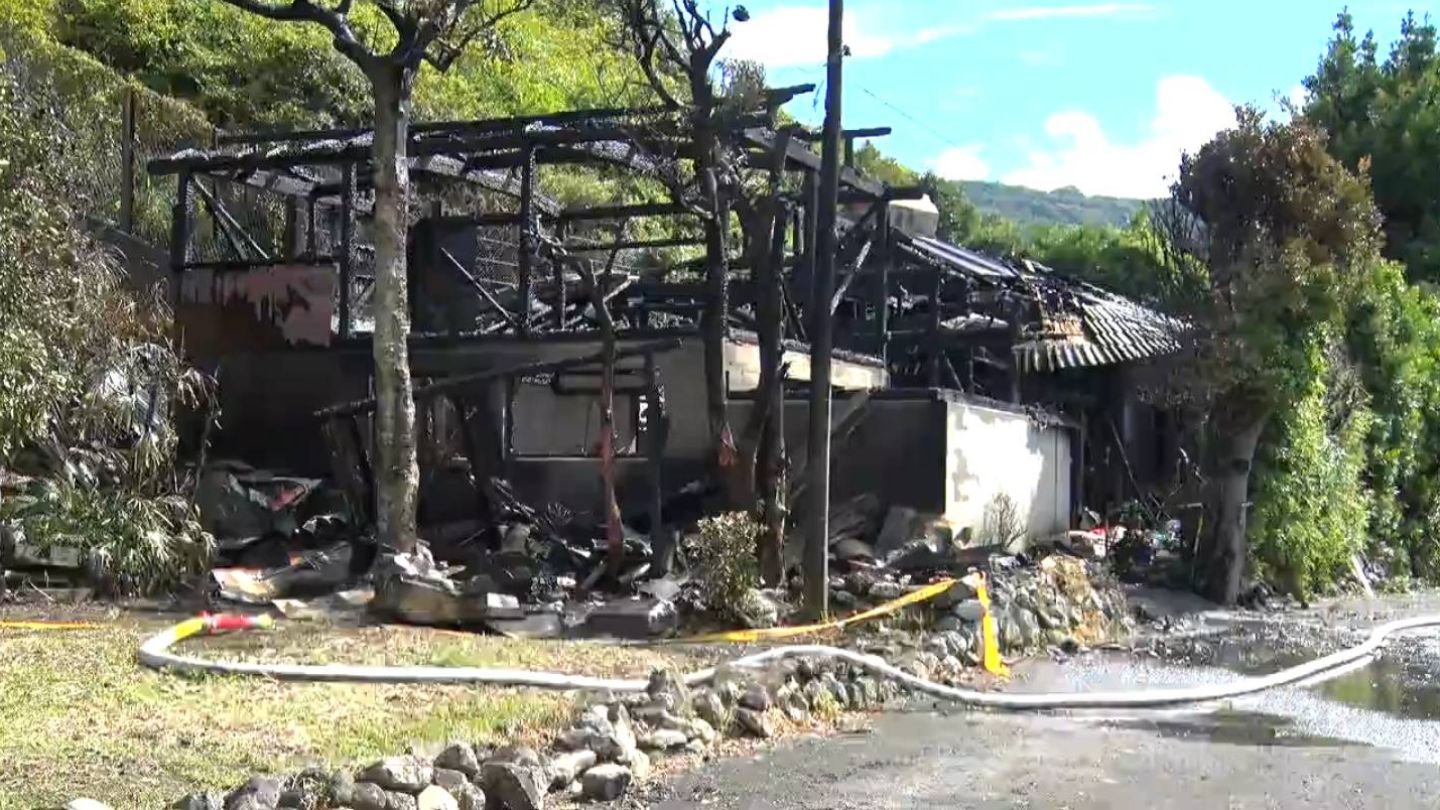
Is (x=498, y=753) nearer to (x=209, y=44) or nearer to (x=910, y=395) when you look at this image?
(x=910, y=395)

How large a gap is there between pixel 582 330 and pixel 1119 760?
33.1ft

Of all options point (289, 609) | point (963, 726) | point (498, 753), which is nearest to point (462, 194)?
point (289, 609)

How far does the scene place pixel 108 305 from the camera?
13.3 meters

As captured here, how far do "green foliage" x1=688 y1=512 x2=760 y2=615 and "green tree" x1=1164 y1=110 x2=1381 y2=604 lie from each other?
21.3 feet

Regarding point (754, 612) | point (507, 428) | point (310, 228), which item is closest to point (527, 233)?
point (507, 428)

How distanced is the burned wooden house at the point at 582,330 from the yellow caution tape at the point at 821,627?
2501 mm

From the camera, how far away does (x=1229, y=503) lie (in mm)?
16953

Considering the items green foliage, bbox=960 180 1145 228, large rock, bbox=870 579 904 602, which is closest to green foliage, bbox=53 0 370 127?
large rock, bbox=870 579 904 602

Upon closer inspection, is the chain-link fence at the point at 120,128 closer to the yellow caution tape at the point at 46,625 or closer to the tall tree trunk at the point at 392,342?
the tall tree trunk at the point at 392,342

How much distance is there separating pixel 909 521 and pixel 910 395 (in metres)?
1.35

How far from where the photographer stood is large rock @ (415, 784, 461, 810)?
21.0 feet

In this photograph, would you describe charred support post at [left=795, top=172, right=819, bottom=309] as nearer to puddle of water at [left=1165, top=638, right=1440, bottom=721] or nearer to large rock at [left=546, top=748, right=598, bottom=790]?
puddle of water at [left=1165, top=638, right=1440, bottom=721]

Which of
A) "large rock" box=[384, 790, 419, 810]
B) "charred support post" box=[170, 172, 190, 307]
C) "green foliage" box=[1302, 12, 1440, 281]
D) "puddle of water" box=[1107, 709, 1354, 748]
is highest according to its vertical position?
"green foliage" box=[1302, 12, 1440, 281]

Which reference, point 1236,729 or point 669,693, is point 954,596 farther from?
point 669,693
